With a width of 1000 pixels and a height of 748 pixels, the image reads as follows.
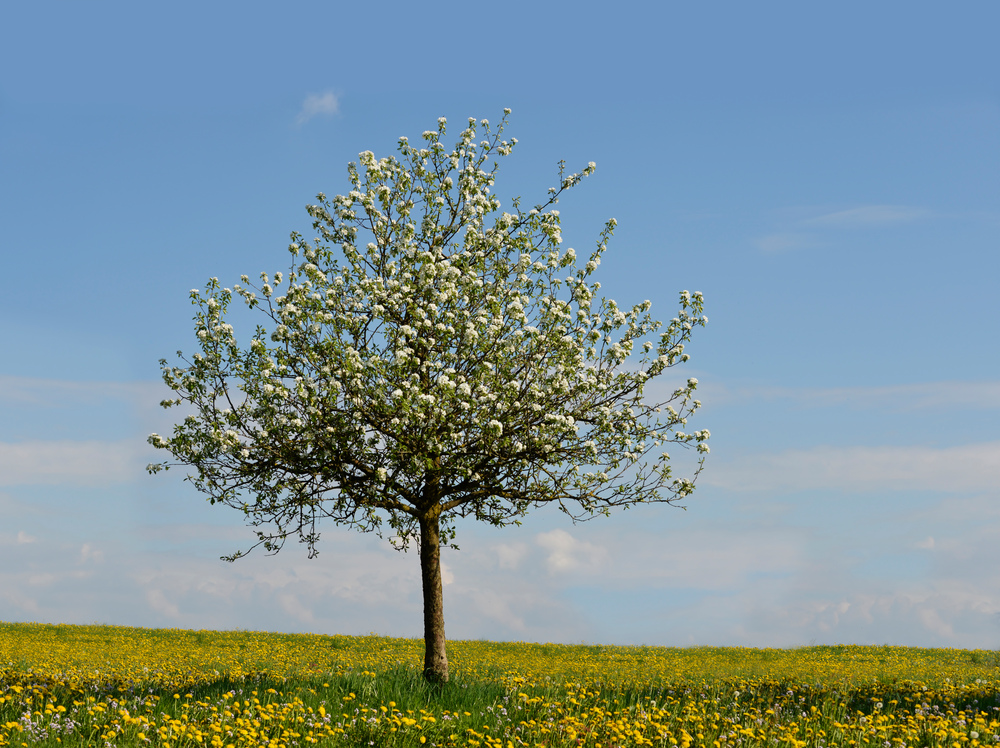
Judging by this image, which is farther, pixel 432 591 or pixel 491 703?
pixel 432 591

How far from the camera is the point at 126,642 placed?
32.8 m

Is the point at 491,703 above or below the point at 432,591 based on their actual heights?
below

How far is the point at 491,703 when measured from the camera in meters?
14.0

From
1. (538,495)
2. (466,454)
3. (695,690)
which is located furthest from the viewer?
(695,690)

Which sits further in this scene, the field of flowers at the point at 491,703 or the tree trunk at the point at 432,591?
the tree trunk at the point at 432,591

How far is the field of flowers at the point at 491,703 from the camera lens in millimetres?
11414

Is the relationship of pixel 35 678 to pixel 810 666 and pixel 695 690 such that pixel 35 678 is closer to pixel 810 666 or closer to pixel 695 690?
pixel 695 690

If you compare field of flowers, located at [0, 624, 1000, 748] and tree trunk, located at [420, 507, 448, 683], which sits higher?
tree trunk, located at [420, 507, 448, 683]

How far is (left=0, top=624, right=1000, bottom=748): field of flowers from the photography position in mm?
11414

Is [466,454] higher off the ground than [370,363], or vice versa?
[370,363]

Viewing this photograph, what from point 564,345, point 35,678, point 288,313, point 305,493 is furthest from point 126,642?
point 564,345

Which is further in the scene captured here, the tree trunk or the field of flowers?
the tree trunk

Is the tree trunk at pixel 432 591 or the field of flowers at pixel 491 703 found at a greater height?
the tree trunk at pixel 432 591

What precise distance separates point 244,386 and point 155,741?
6368 millimetres
